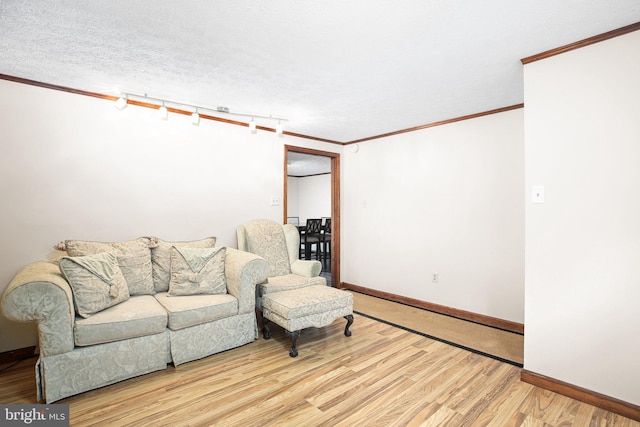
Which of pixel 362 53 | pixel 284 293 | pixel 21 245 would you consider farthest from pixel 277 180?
pixel 21 245

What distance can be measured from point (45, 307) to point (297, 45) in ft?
7.45

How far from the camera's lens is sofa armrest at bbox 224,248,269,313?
2684mm

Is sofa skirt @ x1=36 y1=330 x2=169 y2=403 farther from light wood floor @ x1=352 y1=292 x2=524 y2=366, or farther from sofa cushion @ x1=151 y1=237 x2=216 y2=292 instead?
light wood floor @ x1=352 y1=292 x2=524 y2=366

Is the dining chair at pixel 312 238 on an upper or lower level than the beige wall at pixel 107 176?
lower

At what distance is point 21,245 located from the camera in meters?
2.50

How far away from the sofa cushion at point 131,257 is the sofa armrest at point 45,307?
534 mm

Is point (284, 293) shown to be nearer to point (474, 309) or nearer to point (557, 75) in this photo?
point (474, 309)

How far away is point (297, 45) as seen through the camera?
2.00m

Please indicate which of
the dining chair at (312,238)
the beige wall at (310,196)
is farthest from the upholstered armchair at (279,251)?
the beige wall at (310,196)

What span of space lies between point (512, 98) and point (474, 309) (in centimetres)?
224

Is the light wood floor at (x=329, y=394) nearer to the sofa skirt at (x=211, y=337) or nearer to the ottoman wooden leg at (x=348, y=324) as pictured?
the sofa skirt at (x=211, y=337)

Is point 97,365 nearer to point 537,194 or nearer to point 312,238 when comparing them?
point 537,194

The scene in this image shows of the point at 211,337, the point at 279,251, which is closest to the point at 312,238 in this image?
the point at 279,251

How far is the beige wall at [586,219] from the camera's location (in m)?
1.82
